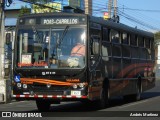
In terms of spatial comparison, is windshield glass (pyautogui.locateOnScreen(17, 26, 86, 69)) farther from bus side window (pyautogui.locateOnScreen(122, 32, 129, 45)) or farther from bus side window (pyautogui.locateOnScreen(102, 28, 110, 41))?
bus side window (pyautogui.locateOnScreen(122, 32, 129, 45))

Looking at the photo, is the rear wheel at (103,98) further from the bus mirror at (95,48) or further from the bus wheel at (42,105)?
the bus wheel at (42,105)

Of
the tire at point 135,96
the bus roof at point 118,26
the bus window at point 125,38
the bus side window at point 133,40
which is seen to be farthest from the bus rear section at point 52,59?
the tire at point 135,96

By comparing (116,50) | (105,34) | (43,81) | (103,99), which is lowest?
(103,99)

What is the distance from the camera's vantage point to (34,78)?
54.4ft

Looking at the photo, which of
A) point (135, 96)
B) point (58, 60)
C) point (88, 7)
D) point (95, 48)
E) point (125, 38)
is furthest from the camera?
point (88, 7)

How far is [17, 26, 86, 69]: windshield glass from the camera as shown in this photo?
1636 centimetres

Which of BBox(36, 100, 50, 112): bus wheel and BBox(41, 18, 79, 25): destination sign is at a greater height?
BBox(41, 18, 79, 25): destination sign

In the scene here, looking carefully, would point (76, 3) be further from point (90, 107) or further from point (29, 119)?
point (29, 119)

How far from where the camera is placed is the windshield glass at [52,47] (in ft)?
53.7

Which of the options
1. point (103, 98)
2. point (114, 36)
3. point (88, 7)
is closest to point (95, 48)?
point (103, 98)

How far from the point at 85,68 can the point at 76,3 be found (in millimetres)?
32724

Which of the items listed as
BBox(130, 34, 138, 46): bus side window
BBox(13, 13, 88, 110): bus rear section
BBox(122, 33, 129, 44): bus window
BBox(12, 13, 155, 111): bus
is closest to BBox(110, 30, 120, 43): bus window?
BBox(122, 33, 129, 44): bus window

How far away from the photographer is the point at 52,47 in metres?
16.5

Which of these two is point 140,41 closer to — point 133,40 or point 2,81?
point 133,40
